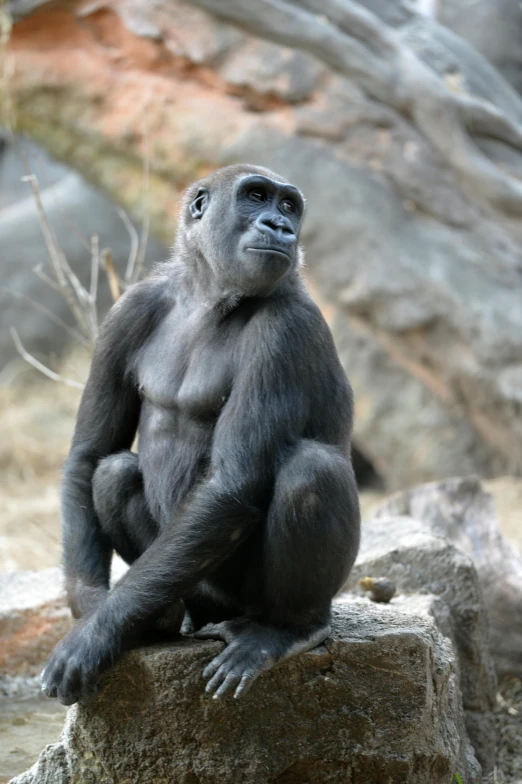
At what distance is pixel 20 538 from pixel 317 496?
5.14 m

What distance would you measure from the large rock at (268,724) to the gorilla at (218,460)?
10cm

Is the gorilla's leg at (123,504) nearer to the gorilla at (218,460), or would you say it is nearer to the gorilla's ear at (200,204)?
the gorilla at (218,460)

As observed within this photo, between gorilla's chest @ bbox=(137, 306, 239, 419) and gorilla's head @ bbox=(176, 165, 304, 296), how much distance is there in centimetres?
17

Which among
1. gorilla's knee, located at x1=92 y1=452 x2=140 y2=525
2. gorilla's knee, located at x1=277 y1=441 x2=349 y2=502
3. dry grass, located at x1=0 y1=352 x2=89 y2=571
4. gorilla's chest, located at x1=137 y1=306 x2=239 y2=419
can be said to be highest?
gorilla's knee, located at x1=277 y1=441 x2=349 y2=502

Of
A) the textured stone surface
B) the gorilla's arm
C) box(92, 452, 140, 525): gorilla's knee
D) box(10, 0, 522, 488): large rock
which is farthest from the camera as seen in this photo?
box(10, 0, 522, 488): large rock

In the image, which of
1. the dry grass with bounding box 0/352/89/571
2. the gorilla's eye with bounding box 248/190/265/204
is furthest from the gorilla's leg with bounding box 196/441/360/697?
the dry grass with bounding box 0/352/89/571

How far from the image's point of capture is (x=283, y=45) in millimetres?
6922

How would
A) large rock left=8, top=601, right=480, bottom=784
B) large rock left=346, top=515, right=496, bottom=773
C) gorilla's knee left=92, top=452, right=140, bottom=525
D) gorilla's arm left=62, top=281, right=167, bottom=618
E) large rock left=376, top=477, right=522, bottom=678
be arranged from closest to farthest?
1. large rock left=8, top=601, right=480, bottom=784
2. gorilla's knee left=92, top=452, right=140, bottom=525
3. gorilla's arm left=62, top=281, right=167, bottom=618
4. large rock left=346, top=515, right=496, bottom=773
5. large rock left=376, top=477, right=522, bottom=678

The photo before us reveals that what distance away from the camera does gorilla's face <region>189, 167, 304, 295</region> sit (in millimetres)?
3021

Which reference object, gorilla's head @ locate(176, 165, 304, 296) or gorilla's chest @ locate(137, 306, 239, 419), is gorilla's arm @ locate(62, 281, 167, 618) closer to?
gorilla's chest @ locate(137, 306, 239, 419)

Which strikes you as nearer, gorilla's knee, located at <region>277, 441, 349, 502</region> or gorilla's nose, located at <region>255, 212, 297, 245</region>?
gorilla's knee, located at <region>277, 441, 349, 502</region>

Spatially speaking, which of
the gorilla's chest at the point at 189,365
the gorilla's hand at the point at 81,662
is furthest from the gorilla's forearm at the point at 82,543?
the gorilla's chest at the point at 189,365

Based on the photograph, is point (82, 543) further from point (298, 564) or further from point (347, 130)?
point (347, 130)

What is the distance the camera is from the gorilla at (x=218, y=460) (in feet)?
9.09
